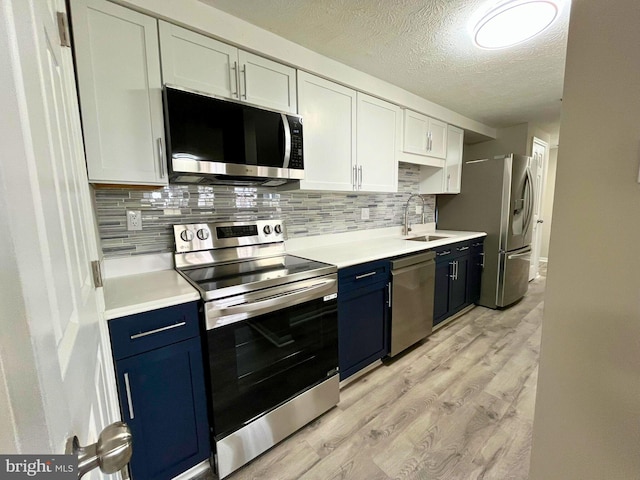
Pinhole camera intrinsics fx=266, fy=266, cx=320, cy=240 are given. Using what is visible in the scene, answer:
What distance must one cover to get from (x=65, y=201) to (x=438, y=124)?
3.11 meters

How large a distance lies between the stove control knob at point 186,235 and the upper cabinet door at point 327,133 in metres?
0.76

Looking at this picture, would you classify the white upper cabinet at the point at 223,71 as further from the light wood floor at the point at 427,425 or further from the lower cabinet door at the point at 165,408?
the light wood floor at the point at 427,425

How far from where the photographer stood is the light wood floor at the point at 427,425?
1.32 meters

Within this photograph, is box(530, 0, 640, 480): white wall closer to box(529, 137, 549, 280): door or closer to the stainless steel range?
the stainless steel range

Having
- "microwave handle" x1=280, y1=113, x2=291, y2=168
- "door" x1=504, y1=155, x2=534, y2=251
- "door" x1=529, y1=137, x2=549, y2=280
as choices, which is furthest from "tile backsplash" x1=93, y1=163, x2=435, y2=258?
"door" x1=529, y1=137, x2=549, y2=280

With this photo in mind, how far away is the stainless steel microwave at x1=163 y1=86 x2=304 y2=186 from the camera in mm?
1286

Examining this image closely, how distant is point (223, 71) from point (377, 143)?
131cm

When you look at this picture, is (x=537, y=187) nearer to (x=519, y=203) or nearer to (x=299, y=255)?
(x=519, y=203)

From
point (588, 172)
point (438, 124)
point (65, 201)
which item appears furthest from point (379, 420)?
point (438, 124)

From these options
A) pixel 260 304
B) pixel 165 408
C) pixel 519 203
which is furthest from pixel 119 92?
A: pixel 519 203

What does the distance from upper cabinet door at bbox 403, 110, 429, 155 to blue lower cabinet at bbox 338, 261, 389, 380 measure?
129 centimetres

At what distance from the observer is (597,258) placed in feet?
2.68

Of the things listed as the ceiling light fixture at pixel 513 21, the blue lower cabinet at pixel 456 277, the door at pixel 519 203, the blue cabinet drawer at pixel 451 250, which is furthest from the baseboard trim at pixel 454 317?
the ceiling light fixture at pixel 513 21
